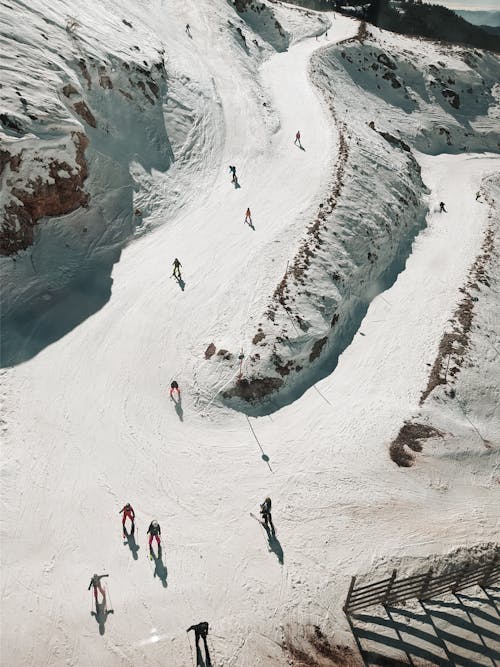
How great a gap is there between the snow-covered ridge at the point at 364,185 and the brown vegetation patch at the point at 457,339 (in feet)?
16.2

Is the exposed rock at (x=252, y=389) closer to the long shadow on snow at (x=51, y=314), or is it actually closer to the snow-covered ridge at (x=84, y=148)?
the long shadow on snow at (x=51, y=314)

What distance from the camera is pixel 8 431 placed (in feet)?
61.8

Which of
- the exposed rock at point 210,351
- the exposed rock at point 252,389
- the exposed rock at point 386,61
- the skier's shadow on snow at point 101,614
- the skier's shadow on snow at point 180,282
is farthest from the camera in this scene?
the exposed rock at point 386,61

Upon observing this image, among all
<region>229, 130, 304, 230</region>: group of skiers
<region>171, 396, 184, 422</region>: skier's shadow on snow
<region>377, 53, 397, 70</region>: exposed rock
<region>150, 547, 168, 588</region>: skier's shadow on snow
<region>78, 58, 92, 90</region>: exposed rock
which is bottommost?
<region>171, 396, 184, 422</region>: skier's shadow on snow

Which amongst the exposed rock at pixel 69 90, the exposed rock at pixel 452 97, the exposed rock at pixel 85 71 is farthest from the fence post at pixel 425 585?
the exposed rock at pixel 452 97

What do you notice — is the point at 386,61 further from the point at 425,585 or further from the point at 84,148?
the point at 425,585

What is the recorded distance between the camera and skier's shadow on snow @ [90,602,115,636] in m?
13.8

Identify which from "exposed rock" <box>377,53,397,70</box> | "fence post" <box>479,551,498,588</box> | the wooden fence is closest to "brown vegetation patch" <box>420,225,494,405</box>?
"fence post" <box>479,551,498,588</box>

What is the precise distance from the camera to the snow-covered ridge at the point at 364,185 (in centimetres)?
2422

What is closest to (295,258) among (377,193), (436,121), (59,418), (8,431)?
(377,193)

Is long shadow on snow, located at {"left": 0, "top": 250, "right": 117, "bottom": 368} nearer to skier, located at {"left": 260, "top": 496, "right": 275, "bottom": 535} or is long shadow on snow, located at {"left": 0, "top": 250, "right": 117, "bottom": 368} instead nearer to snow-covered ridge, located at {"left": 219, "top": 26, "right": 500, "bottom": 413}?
snow-covered ridge, located at {"left": 219, "top": 26, "right": 500, "bottom": 413}

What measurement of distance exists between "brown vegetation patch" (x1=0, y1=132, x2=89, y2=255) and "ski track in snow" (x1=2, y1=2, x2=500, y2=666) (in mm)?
4499

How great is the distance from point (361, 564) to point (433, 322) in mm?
16185

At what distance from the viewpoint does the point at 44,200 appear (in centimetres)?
2581
